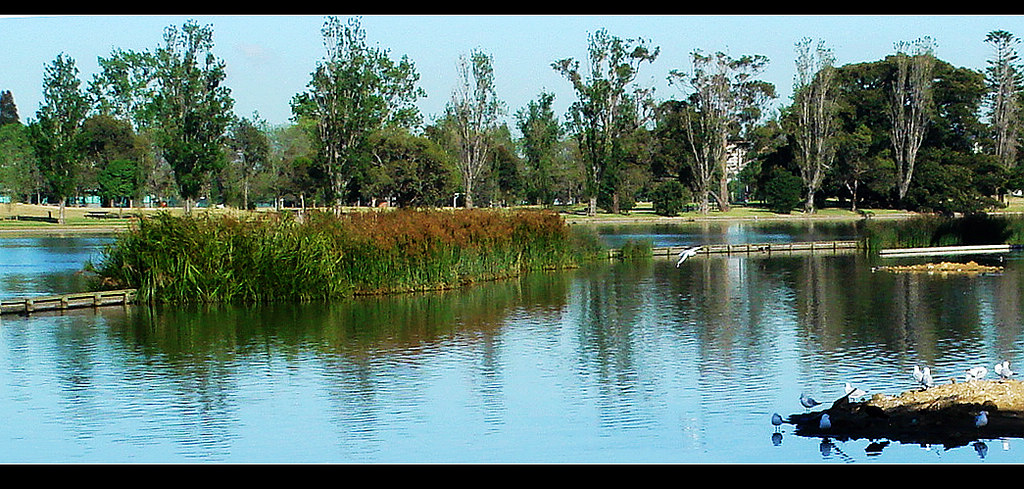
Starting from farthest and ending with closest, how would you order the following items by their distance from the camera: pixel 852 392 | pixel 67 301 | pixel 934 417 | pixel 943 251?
pixel 943 251 → pixel 67 301 → pixel 852 392 → pixel 934 417

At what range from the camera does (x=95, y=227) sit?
Result: 2643 inches

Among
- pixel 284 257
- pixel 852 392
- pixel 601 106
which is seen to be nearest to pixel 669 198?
pixel 601 106

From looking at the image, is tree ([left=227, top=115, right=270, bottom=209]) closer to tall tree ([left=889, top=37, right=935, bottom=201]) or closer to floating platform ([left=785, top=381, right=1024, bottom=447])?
tall tree ([left=889, top=37, right=935, bottom=201])

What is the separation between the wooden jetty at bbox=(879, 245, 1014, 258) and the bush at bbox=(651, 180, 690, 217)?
39.6 m

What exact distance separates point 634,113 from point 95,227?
41.8 metres

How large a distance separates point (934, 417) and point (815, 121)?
76655 mm

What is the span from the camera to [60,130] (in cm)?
A: 7144

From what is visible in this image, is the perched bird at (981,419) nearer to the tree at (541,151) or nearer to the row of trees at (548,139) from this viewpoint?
the row of trees at (548,139)

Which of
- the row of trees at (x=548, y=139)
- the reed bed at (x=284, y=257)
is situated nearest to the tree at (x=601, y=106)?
the row of trees at (x=548, y=139)

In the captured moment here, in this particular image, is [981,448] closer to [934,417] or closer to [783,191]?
[934,417]

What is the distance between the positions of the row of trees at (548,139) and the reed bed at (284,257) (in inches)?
1713

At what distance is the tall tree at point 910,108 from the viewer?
273ft

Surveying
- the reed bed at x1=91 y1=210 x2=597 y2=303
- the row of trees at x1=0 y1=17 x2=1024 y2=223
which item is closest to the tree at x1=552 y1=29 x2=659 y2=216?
the row of trees at x1=0 y1=17 x2=1024 y2=223
